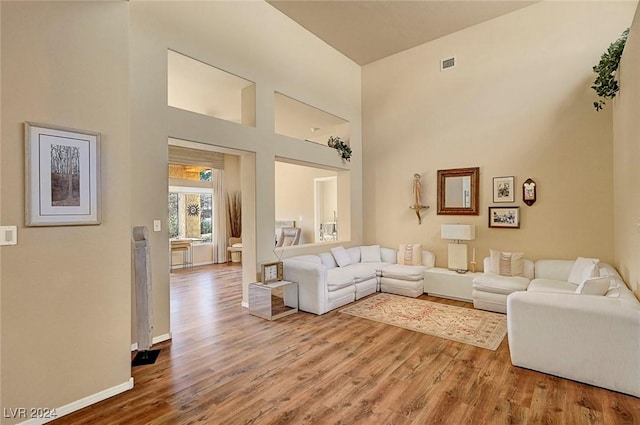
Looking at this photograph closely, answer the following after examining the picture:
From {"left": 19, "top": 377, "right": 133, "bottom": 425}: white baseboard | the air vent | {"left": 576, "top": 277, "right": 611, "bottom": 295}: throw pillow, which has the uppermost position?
the air vent

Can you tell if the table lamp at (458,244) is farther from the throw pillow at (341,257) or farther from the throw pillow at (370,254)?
the throw pillow at (341,257)

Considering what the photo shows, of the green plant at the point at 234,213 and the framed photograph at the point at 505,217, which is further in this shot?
the green plant at the point at 234,213

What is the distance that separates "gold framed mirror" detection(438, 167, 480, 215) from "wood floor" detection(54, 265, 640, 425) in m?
2.87

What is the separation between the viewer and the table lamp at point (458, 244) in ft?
17.2

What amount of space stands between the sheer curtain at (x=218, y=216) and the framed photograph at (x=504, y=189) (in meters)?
6.82

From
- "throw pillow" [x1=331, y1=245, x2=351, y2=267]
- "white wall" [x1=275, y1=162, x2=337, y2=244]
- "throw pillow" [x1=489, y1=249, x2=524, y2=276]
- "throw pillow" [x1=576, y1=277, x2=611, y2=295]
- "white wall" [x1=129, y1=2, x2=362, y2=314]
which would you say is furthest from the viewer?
"white wall" [x1=275, y1=162, x2=337, y2=244]

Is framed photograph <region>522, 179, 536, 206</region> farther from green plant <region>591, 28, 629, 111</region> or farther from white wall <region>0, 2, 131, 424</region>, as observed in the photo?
white wall <region>0, 2, 131, 424</region>

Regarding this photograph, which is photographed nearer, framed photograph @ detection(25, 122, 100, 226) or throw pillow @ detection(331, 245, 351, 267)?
framed photograph @ detection(25, 122, 100, 226)

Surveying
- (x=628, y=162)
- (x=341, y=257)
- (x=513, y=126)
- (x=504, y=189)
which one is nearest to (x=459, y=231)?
(x=504, y=189)

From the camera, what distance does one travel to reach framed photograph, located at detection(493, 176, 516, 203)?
5.20 meters

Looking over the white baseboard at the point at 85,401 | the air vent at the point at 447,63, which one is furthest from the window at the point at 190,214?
the air vent at the point at 447,63

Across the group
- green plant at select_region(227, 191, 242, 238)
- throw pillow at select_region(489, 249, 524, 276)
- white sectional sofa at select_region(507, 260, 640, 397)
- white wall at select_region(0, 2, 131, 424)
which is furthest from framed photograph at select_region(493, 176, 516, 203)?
green plant at select_region(227, 191, 242, 238)

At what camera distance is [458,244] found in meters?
5.41

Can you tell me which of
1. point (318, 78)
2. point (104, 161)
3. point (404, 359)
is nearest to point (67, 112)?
point (104, 161)
